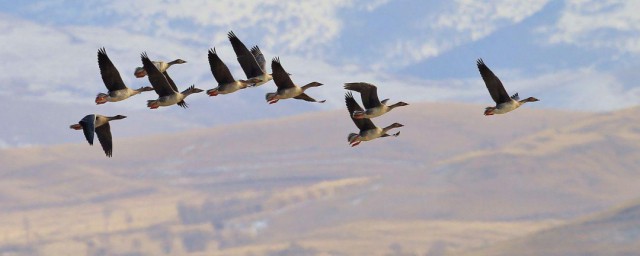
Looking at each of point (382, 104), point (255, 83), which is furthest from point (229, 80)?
point (382, 104)

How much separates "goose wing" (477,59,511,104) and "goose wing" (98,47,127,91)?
9.96 metres

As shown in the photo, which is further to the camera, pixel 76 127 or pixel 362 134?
pixel 362 134

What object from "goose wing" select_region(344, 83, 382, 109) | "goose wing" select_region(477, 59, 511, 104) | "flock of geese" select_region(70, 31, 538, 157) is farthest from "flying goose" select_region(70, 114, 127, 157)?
"goose wing" select_region(477, 59, 511, 104)

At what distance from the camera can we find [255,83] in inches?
1929

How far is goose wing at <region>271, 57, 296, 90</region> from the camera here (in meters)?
45.6

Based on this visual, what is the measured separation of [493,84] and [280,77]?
595 cm

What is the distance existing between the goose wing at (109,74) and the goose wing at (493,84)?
9.96 m

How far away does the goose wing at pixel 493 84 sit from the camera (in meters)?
45.3

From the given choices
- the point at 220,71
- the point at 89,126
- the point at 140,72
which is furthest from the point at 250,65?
the point at 89,126

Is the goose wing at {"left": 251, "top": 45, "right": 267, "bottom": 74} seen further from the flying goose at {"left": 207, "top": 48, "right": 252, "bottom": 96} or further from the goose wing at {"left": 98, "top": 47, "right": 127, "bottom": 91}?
the goose wing at {"left": 98, "top": 47, "right": 127, "bottom": 91}

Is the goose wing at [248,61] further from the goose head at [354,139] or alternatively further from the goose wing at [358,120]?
the goose head at [354,139]

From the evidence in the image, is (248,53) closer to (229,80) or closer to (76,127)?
(229,80)

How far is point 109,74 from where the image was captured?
46.8 metres

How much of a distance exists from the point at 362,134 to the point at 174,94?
18.6 feet
